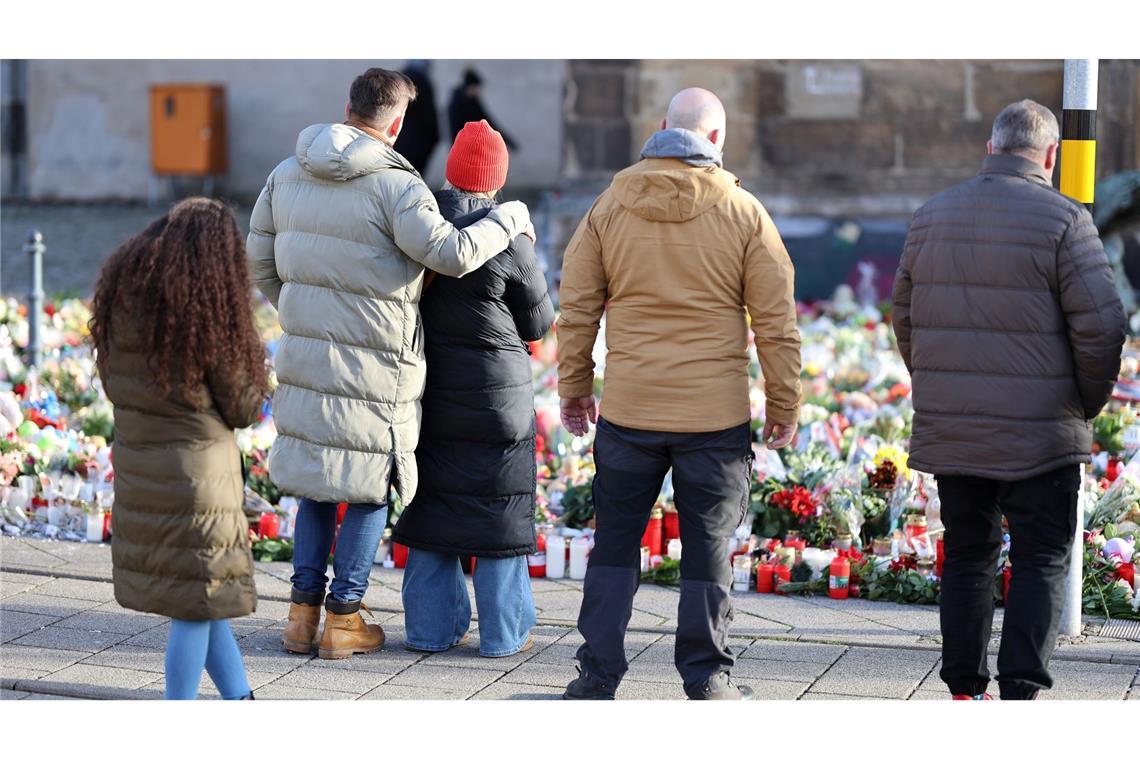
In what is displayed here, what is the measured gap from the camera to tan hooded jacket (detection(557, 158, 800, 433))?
167 inches

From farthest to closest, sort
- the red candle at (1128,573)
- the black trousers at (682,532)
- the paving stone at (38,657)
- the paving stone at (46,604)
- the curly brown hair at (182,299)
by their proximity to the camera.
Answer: the red candle at (1128,573), the paving stone at (46,604), the paving stone at (38,657), the black trousers at (682,532), the curly brown hair at (182,299)

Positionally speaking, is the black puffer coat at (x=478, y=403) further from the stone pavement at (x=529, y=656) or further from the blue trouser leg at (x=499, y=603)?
the stone pavement at (x=529, y=656)

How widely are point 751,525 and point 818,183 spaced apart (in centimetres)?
607

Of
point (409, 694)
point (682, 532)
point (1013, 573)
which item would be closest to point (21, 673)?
point (409, 694)

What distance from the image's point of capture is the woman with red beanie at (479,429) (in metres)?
4.77

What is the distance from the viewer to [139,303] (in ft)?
12.5

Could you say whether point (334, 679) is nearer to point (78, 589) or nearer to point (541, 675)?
point (541, 675)

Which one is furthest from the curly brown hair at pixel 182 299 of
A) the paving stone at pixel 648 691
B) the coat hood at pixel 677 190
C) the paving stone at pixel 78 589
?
the paving stone at pixel 78 589

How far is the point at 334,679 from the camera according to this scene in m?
4.64

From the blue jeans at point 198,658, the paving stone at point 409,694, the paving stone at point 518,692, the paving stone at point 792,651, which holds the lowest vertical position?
the paving stone at point 409,694

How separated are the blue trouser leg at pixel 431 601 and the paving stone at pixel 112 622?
2.71ft

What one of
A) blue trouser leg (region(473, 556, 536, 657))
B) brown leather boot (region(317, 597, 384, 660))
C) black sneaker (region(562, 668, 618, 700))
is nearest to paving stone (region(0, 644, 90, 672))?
brown leather boot (region(317, 597, 384, 660))

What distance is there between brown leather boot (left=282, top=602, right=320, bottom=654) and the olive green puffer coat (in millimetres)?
904

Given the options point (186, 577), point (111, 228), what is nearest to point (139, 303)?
point (186, 577)
